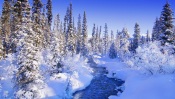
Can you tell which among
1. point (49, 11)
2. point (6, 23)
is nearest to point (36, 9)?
point (6, 23)

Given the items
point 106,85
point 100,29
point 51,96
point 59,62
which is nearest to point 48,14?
point 59,62

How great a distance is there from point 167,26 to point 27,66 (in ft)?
77.7

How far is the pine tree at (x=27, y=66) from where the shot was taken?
19.5 meters

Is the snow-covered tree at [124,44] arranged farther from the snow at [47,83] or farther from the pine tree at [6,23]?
the snow at [47,83]

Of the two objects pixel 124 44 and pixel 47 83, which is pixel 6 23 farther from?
pixel 124 44

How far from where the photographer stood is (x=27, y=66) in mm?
19812

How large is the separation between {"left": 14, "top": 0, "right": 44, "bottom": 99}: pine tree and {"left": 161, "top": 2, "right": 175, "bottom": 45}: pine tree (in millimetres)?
21676

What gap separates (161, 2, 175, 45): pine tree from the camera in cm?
3481

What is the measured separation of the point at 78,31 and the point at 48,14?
35.2 m

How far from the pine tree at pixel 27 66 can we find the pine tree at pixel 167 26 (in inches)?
853

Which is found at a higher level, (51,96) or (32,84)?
(32,84)

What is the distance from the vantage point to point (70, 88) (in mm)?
28203

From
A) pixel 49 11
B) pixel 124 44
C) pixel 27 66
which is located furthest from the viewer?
pixel 124 44

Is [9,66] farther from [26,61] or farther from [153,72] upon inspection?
[153,72]
